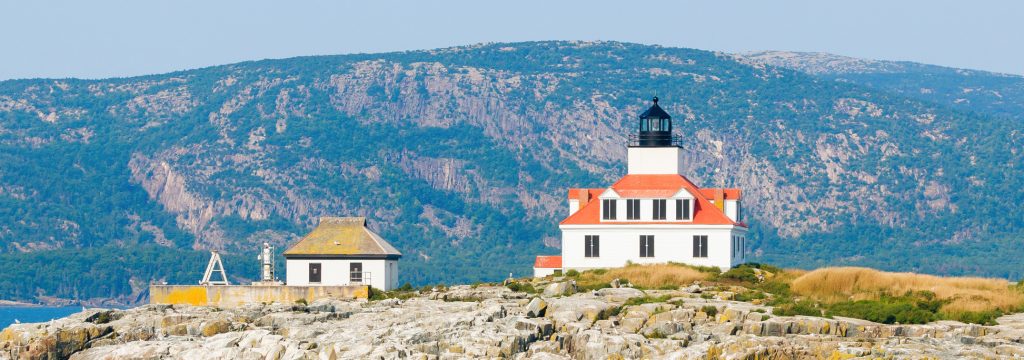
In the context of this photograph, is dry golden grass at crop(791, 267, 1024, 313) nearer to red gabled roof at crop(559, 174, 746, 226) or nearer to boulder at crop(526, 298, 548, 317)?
boulder at crop(526, 298, 548, 317)

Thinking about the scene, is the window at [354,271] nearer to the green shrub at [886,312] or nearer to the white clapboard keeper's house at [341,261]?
the white clapboard keeper's house at [341,261]

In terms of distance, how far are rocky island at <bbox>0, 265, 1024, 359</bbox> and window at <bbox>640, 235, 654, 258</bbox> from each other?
770cm

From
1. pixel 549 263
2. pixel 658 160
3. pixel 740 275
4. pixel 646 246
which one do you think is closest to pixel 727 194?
pixel 658 160

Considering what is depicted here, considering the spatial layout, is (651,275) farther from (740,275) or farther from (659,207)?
(659,207)

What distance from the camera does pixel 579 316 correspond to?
189ft

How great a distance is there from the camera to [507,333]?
55.2 meters

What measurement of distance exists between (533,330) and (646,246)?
21.3m

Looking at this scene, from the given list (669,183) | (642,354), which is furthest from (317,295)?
(642,354)

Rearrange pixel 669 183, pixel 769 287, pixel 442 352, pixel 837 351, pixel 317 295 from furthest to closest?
pixel 669 183 → pixel 317 295 → pixel 769 287 → pixel 442 352 → pixel 837 351

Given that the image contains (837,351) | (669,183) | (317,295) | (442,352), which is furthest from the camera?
(669,183)

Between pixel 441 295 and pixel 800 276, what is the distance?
12.6 meters

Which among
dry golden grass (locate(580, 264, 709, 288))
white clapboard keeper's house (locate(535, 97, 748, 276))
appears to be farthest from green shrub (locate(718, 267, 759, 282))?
white clapboard keeper's house (locate(535, 97, 748, 276))

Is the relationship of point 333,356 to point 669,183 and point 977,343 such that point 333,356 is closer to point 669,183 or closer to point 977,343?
point 977,343

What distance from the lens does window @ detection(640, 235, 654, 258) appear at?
76.4 metres
